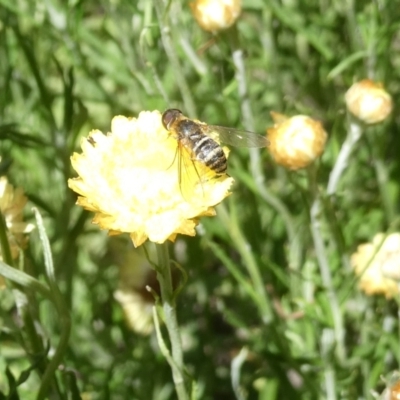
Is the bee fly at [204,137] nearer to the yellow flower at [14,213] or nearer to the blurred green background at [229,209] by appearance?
the blurred green background at [229,209]

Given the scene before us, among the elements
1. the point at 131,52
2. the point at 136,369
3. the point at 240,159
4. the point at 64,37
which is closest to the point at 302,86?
the point at 240,159

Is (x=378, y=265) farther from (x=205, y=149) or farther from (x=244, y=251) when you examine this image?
(x=205, y=149)

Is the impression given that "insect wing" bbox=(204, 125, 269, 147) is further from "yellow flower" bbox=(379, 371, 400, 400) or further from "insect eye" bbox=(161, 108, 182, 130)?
"yellow flower" bbox=(379, 371, 400, 400)

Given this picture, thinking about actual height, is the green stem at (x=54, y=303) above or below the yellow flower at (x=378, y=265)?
below

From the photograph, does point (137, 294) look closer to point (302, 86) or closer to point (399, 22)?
point (302, 86)

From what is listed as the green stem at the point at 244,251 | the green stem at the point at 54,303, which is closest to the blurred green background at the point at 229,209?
the green stem at the point at 244,251

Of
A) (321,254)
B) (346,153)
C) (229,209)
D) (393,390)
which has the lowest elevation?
(393,390)

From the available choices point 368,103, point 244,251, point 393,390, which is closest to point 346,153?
point 368,103
